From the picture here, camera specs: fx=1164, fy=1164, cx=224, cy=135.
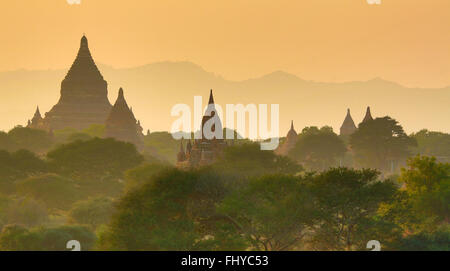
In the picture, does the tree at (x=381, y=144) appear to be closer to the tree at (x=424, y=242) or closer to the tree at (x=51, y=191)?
the tree at (x=51, y=191)

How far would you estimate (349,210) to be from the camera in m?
63.2

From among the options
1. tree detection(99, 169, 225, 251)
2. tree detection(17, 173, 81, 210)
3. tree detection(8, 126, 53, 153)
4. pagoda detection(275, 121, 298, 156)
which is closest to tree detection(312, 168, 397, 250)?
tree detection(99, 169, 225, 251)

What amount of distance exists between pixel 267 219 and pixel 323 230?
119 inches

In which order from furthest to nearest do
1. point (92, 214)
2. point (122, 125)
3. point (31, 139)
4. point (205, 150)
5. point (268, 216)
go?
point (31, 139)
point (122, 125)
point (205, 150)
point (92, 214)
point (268, 216)

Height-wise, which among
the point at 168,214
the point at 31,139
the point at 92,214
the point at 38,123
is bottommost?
the point at 168,214

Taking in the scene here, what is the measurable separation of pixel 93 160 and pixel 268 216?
5781cm

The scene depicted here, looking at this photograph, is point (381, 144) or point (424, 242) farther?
point (381, 144)

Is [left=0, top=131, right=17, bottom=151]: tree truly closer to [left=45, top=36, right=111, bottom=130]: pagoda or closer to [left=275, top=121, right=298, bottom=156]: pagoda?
[left=45, top=36, right=111, bottom=130]: pagoda

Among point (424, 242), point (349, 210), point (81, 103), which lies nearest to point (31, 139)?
point (81, 103)

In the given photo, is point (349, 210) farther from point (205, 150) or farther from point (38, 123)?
point (38, 123)

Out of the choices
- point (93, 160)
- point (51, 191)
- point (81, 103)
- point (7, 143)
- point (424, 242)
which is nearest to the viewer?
point (424, 242)
